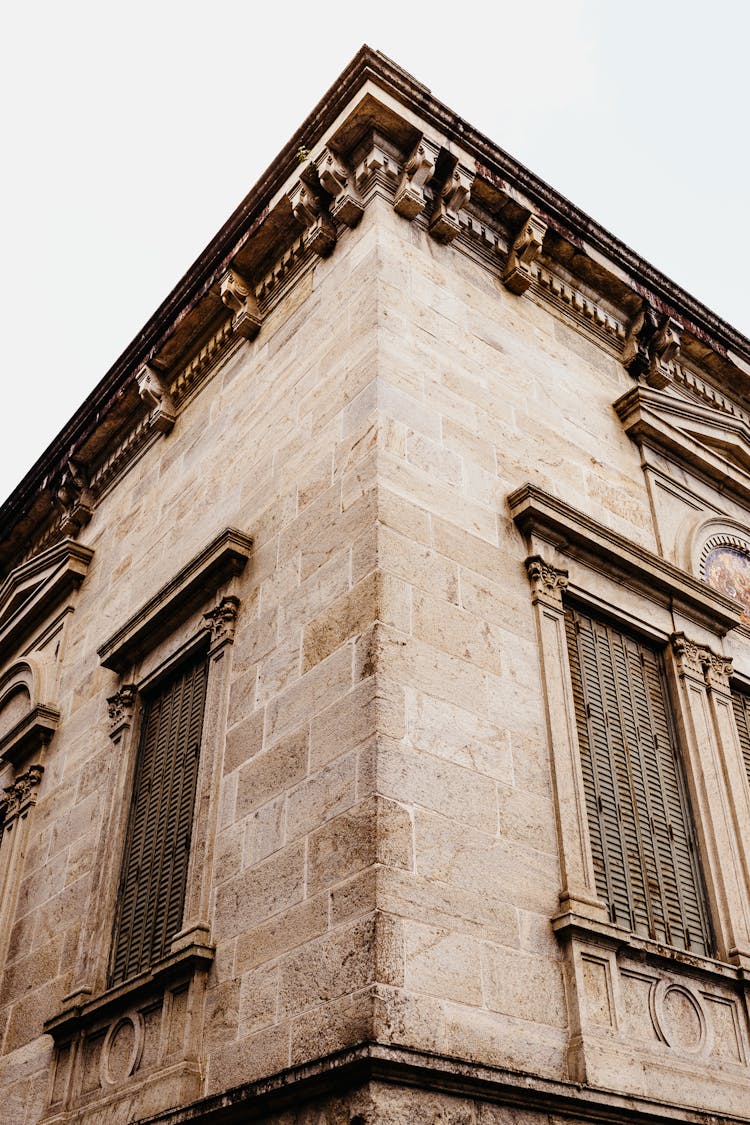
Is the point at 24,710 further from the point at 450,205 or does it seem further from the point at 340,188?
the point at 450,205

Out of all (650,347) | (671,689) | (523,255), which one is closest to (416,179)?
(523,255)

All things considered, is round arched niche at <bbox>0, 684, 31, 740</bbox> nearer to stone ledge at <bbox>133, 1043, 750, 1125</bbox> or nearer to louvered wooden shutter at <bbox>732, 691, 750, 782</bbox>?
stone ledge at <bbox>133, 1043, 750, 1125</bbox>

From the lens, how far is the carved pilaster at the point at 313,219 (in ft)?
34.3

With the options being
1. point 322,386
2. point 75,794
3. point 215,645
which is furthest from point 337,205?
point 75,794

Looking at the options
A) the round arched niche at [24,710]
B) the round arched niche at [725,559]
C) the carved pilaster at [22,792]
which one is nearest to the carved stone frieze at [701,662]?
the round arched niche at [725,559]

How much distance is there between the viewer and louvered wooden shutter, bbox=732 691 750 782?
9289 millimetres

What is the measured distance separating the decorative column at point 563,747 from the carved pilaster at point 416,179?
3.56 meters

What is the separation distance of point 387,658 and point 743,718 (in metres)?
3.96

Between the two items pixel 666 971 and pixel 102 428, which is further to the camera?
pixel 102 428

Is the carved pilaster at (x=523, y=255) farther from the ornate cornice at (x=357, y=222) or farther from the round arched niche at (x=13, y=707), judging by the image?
the round arched niche at (x=13, y=707)

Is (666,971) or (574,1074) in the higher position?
(666,971)

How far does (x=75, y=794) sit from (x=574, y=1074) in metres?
5.61

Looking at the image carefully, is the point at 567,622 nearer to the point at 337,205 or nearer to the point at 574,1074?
the point at 574,1074

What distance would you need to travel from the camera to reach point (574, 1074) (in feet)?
21.0
